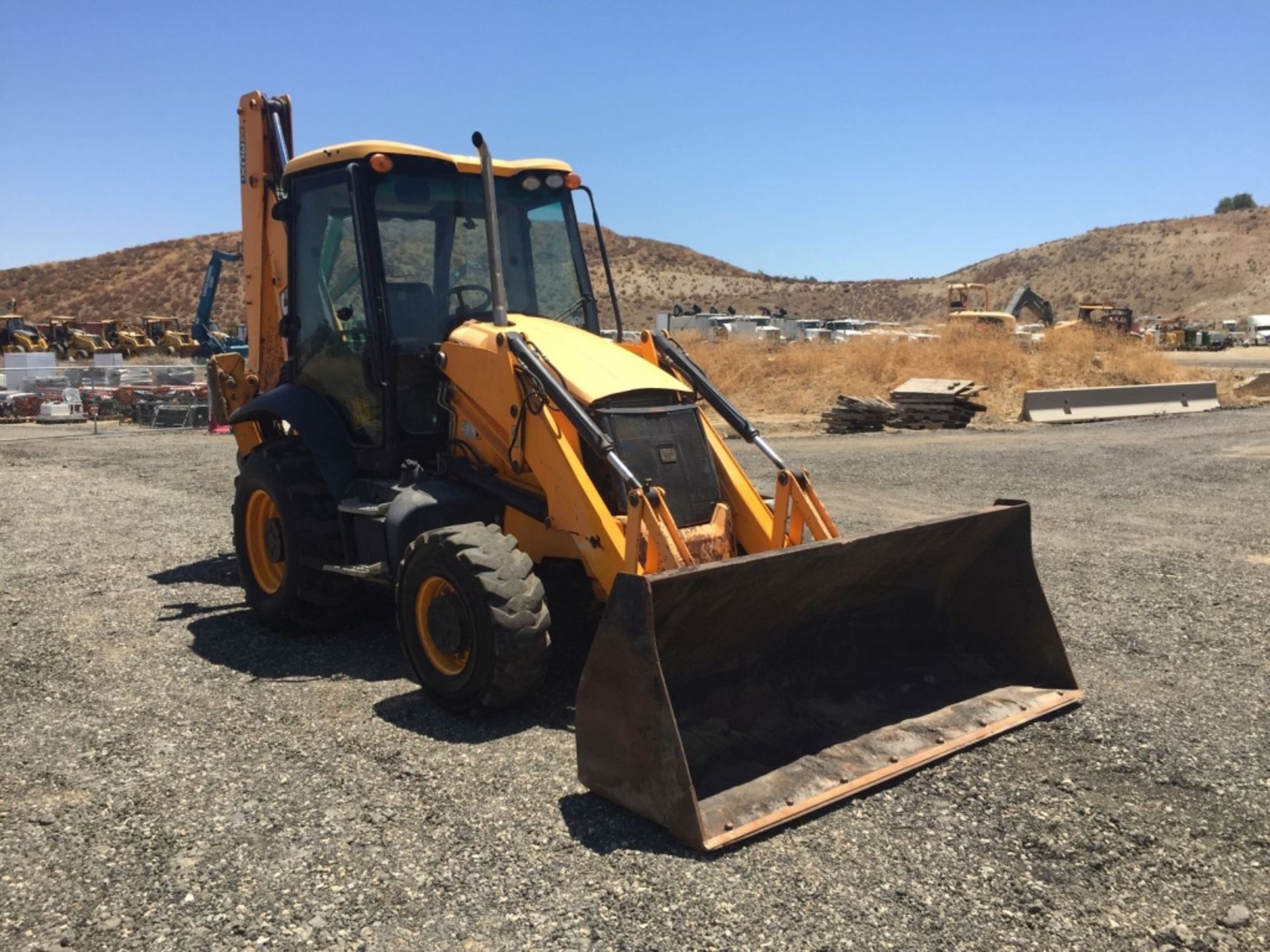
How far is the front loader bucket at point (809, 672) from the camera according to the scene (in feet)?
13.5

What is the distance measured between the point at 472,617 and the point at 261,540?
116 inches

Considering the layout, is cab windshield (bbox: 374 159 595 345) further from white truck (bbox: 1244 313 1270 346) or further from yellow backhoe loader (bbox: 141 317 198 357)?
white truck (bbox: 1244 313 1270 346)

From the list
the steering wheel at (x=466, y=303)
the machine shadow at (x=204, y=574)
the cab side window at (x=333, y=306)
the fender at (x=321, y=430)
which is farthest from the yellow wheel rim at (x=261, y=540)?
the steering wheel at (x=466, y=303)

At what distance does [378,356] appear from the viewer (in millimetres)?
6320

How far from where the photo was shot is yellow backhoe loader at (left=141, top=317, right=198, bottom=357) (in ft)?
165

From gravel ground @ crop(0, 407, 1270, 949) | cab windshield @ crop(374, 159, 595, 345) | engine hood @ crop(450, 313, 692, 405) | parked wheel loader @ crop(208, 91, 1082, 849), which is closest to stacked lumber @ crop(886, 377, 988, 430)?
gravel ground @ crop(0, 407, 1270, 949)

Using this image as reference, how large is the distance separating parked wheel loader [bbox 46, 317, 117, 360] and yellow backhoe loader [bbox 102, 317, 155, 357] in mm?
375

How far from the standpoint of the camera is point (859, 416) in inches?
788

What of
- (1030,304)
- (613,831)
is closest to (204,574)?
(613,831)

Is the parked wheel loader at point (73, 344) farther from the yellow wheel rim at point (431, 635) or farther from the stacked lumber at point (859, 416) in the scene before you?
the yellow wheel rim at point (431, 635)

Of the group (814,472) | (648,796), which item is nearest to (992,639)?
(648,796)

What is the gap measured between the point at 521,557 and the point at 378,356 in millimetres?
1871

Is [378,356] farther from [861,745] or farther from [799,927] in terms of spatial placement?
[799,927]

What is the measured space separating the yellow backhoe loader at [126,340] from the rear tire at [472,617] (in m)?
49.2
